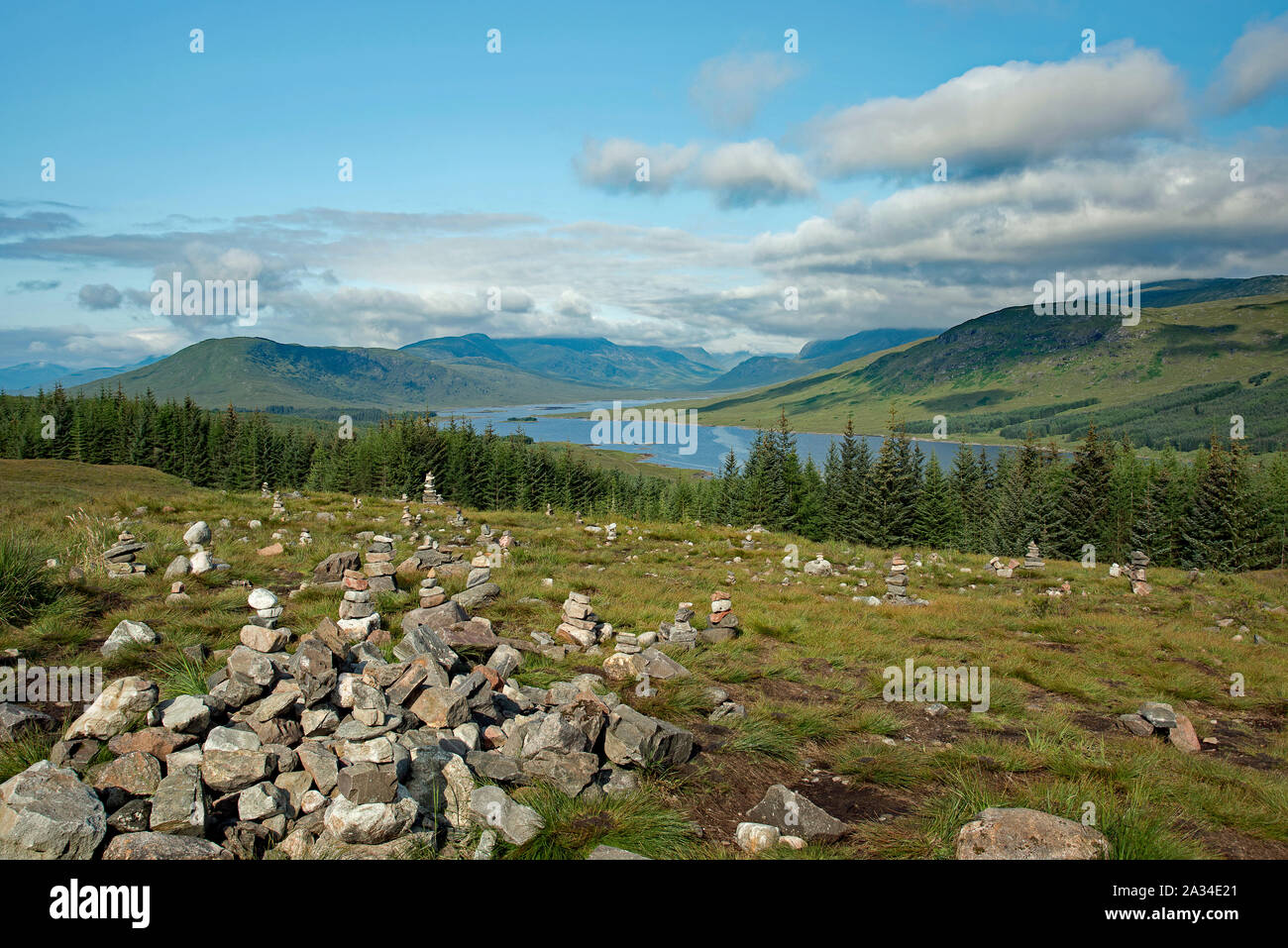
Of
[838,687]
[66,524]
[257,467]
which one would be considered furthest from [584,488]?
[838,687]

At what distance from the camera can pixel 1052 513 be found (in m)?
64.8

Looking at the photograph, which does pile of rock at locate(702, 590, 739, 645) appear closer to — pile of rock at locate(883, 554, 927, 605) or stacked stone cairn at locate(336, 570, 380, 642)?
stacked stone cairn at locate(336, 570, 380, 642)

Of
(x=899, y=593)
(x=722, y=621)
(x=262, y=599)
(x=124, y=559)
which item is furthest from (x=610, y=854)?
(x=899, y=593)

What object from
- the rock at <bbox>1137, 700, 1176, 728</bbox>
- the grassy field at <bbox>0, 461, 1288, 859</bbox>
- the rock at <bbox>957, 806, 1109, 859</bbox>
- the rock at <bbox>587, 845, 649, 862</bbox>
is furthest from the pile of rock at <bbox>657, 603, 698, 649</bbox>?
the rock at <bbox>1137, 700, 1176, 728</bbox>

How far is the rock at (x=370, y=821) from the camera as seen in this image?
182 inches

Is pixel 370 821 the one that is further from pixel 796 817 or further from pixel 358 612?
pixel 358 612

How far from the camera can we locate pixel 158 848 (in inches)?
171

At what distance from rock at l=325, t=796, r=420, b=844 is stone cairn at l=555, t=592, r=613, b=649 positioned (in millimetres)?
5302

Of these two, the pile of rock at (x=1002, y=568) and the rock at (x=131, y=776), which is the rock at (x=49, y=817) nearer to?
the rock at (x=131, y=776)

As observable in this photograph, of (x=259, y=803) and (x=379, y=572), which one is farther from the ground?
(x=379, y=572)

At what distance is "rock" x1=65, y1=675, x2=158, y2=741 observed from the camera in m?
5.57

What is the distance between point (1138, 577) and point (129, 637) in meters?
26.0
